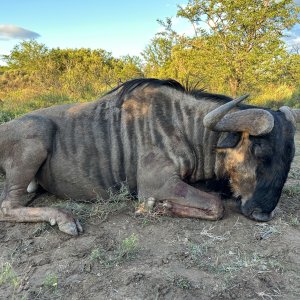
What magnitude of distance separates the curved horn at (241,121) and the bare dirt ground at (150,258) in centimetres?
79

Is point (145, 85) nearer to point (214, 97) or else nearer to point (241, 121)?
point (214, 97)

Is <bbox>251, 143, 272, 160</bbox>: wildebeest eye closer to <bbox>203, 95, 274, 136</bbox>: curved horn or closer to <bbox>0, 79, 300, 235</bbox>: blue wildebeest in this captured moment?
<bbox>0, 79, 300, 235</bbox>: blue wildebeest

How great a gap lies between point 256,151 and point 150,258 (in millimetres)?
1367

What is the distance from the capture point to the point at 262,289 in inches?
98.4

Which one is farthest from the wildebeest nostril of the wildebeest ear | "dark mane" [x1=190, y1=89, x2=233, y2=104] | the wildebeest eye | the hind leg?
the hind leg

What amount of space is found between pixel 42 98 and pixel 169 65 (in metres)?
7.04

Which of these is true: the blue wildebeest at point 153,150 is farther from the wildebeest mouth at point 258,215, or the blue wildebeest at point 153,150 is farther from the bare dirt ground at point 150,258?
the bare dirt ground at point 150,258

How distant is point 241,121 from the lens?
11.4 ft

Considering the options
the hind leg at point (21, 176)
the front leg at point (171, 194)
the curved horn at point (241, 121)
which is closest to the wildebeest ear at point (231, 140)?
the curved horn at point (241, 121)

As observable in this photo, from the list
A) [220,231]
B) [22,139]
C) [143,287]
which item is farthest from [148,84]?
[143,287]

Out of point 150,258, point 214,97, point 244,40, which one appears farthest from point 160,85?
point 244,40

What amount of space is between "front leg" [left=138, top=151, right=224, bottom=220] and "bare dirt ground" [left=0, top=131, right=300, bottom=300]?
4.0 inches

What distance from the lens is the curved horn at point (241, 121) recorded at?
336 cm

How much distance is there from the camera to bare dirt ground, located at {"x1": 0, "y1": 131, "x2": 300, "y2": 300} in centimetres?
247
